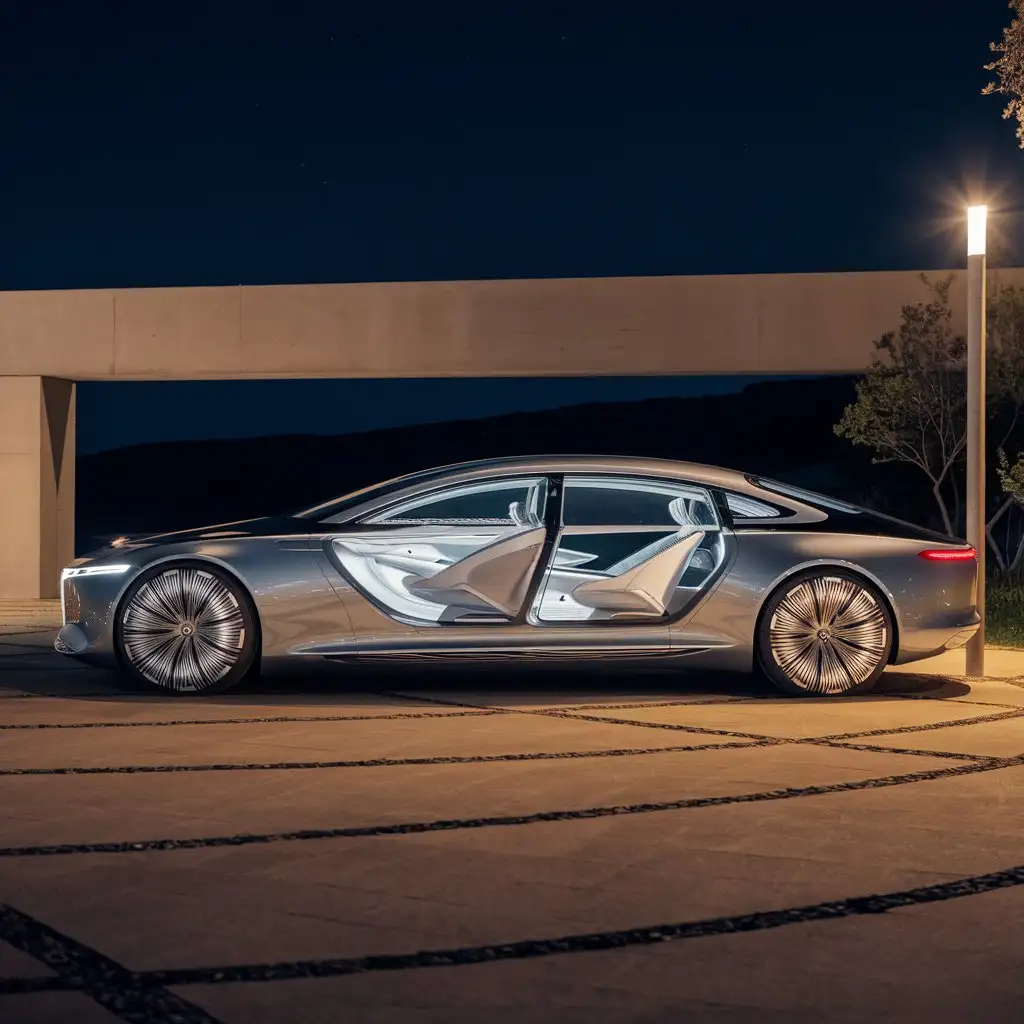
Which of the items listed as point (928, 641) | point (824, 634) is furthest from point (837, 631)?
point (928, 641)

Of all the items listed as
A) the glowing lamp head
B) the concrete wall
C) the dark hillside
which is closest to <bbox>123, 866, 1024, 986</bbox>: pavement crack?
the glowing lamp head

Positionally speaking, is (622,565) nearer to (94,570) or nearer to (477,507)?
(477,507)

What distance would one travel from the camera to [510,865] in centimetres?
465

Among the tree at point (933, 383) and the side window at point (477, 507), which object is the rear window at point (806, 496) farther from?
the tree at point (933, 383)

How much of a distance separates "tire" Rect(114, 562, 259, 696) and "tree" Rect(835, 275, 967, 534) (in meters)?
10.3

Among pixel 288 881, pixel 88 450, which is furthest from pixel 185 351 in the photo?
pixel 88 450

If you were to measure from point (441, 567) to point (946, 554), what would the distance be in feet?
9.07

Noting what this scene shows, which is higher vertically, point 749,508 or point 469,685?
point 749,508

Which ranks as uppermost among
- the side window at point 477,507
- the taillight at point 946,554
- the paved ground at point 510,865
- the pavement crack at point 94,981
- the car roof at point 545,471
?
the car roof at point 545,471

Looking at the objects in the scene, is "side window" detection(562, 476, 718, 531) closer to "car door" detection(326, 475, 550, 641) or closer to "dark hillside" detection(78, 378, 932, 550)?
"car door" detection(326, 475, 550, 641)

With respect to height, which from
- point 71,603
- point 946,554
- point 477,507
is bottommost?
point 71,603

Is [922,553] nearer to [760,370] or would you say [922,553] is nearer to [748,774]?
[748,774]

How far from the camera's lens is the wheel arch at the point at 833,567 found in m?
8.62

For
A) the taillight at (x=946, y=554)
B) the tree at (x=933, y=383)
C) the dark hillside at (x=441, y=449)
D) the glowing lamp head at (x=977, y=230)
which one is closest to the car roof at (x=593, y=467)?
the taillight at (x=946, y=554)
